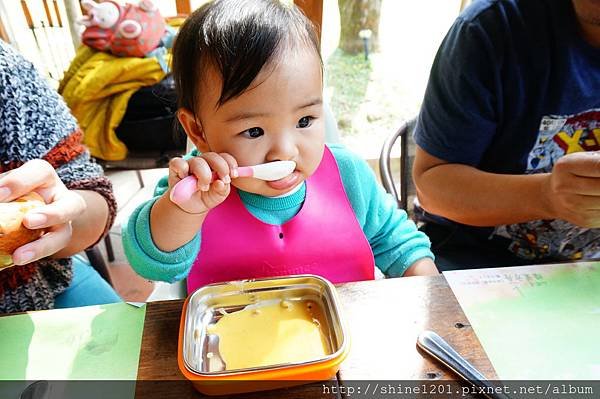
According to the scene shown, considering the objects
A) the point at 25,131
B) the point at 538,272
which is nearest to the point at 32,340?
the point at 25,131

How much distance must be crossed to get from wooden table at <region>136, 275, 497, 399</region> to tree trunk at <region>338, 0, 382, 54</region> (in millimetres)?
2640

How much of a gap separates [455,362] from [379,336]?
0.40ft

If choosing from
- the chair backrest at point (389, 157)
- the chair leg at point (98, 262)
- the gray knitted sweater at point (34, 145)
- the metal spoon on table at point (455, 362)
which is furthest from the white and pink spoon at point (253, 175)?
the chair leg at point (98, 262)

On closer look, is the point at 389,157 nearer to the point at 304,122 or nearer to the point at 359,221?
the point at 359,221

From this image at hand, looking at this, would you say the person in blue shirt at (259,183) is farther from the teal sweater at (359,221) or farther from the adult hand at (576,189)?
the adult hand at (576,189)

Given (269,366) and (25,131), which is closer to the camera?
(269,366)

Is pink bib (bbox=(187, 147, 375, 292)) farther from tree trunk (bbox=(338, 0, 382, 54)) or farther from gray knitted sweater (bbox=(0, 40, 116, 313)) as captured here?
tree trunk (bbox=(338, 0, 382, 54))

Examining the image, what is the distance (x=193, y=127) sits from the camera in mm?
900

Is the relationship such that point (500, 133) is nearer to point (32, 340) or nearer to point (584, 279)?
point (584, 279)

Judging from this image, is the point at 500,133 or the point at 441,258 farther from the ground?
the point at 500,133

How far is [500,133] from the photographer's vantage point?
113cm

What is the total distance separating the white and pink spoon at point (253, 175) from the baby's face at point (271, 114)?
1 cm

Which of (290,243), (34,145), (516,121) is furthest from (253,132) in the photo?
(516,121)

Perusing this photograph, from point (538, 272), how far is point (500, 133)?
394 mm
